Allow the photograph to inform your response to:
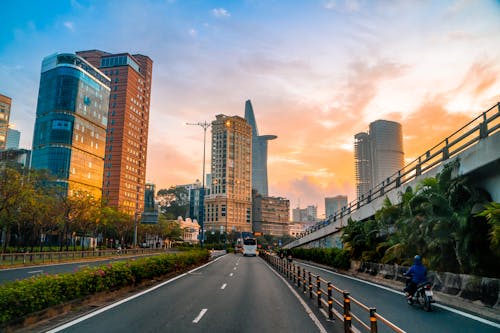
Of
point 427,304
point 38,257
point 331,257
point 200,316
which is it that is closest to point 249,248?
point 331,257

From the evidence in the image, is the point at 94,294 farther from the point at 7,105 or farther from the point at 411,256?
the point at 7,105

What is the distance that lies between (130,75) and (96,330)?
159m

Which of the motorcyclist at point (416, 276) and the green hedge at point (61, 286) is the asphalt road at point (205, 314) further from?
the motorcyclist at point (416, 276)

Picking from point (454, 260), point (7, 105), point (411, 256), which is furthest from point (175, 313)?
point (7, 105)

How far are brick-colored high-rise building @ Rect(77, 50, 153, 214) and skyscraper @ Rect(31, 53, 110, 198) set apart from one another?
20.8 m

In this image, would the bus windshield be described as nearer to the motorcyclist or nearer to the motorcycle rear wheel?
the motorcyclist

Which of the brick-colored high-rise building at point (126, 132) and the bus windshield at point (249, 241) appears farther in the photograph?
the brick-colored high-rise building at point (126, 132)

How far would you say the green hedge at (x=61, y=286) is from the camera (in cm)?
882

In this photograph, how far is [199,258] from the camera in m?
37.4

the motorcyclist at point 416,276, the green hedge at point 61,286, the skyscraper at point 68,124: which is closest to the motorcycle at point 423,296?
the motorcyclist at point 416,276

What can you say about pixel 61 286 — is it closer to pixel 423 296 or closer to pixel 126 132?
pixel 423 296

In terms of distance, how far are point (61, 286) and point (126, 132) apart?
14509 cm

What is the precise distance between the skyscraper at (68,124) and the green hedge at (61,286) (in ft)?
312

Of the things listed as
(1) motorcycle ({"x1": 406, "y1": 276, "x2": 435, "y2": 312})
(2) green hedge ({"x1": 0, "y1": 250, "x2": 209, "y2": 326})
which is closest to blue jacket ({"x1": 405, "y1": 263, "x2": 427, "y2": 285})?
(1) motorcycle ({"x1": 406, "y1": 276, "x2": 435, "y2": 312})
